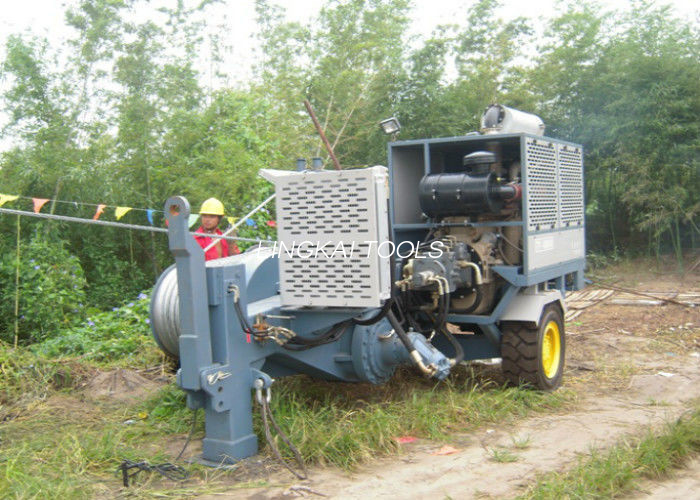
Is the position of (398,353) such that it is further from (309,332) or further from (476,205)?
(476,205)

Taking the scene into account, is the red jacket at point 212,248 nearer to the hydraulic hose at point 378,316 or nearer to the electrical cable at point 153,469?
the hydraulic hose at point 378,316

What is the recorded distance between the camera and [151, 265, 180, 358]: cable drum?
4770 mm

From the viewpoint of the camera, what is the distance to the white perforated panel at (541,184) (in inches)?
215

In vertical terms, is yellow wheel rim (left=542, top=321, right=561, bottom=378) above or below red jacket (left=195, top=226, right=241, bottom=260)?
below

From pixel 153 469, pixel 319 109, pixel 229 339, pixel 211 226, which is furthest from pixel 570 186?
pixel 319 109

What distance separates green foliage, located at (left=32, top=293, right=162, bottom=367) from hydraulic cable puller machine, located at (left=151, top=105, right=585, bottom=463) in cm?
177

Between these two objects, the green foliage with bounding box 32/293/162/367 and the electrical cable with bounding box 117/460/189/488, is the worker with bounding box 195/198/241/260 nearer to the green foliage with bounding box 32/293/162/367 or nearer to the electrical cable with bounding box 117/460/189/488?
the green foliage with bounding box 32/293/162/367

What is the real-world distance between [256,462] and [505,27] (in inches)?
571

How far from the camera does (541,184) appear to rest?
5695mm

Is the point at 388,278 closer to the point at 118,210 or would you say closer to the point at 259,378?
the point at 259,378

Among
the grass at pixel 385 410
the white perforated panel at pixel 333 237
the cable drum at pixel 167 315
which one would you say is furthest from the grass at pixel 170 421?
the white perforated panel at pixel 333 237

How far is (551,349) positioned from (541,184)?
1493 millimetres

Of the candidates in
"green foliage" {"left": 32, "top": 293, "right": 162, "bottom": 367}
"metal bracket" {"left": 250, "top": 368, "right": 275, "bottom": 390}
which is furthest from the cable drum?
"green foliage" {"left": 32, "top": 293, "right": 162, "bottom": 367}

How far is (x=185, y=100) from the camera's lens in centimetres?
1192
